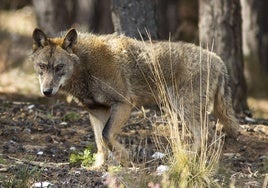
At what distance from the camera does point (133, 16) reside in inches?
448

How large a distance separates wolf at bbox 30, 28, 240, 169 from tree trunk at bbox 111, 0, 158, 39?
6.03 ft

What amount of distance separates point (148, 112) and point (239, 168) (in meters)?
2.84

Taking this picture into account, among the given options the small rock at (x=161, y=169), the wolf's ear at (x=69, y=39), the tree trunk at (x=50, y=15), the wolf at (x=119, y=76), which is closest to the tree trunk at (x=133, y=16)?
the wolf at (x=119, y=76)

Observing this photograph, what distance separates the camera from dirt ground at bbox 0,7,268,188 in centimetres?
748

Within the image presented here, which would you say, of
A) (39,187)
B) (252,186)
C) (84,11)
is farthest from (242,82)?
(84,11)

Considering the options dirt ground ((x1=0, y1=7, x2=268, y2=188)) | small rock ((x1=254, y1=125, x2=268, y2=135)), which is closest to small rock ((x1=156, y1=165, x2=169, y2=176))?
dirt ground ((x1=0, y1=7, x2=268, y2=188))

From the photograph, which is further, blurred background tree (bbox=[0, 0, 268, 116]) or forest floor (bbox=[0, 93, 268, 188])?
blurred background tree (bbox=[0, 0, 268, 116])

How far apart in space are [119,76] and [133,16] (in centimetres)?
254

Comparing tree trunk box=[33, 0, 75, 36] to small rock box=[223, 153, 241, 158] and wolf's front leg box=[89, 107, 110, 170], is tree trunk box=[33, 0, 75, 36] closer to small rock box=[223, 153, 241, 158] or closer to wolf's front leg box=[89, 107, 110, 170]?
wolf's front leg box=[89, 107, 110, 170]

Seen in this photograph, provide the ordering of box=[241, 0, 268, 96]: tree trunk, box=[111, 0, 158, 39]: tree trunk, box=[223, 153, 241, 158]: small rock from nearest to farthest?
box=[223, 153, 241, 158]: small rock, box=[111, 0, 158, 39]: tree trunk, box=[241, 0, 268, 96]: tree trunk

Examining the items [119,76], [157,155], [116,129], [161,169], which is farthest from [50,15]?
[161,169]

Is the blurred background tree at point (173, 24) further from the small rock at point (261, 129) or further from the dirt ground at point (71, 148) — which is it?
the small rock at point (261, 129)

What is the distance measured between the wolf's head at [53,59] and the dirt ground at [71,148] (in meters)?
0.96

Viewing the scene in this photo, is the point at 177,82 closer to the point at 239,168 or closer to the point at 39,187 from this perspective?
the point at 239,168
